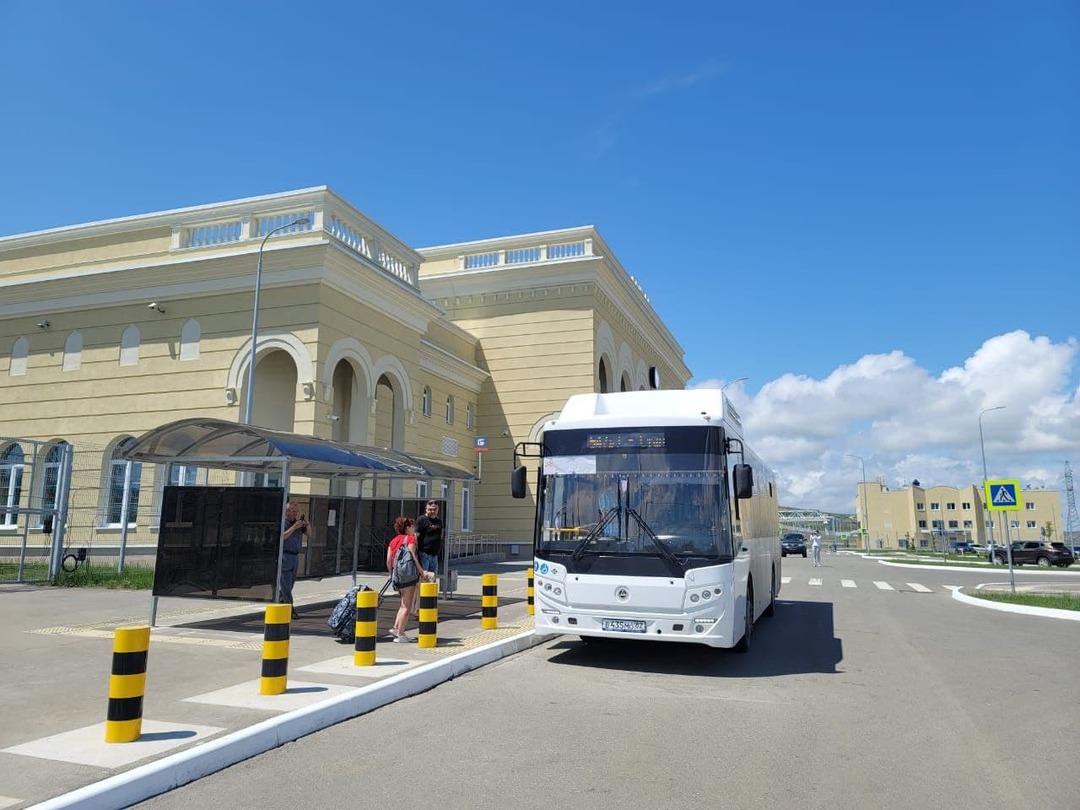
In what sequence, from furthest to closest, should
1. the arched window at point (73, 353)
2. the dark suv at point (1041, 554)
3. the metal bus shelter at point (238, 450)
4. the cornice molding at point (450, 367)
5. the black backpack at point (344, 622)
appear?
the dark suv at point (1041, 554) → the cornice molding at point (450, 367) → the arched window at point (73, 353) → the metal bus shelter at point (238, 450) → the black backpack at point (344, 622)

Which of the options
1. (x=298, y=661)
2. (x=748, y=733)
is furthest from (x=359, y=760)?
(x=298, y=661)

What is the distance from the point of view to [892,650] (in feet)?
35.7

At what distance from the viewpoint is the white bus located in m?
8.80

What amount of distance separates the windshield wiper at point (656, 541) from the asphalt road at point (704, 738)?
1.32 metres

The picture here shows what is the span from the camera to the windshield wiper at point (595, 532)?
9.23 m

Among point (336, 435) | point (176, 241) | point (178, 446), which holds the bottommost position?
point (178, 446)

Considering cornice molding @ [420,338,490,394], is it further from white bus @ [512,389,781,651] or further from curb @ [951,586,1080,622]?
curb @ [951,586,1080,622]

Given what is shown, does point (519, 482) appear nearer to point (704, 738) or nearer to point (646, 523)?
point (646, 523)

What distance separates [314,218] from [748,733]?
762 inches

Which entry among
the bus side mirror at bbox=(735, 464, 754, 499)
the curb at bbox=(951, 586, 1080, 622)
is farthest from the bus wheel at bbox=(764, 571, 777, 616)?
the bus side mirror at bbox=(735, 464, 754, 499)

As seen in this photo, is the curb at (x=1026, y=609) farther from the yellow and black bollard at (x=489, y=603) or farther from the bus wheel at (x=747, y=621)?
the yellow and black bollard at (x=489, y=603)

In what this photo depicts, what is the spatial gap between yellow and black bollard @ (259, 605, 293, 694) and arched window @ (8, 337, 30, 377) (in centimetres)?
2242

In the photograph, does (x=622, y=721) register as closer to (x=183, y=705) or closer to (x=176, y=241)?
(x=183, y=705)

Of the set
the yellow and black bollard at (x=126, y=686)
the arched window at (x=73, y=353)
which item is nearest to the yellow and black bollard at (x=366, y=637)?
the yellow and black bollard at (x=126, y=686)
